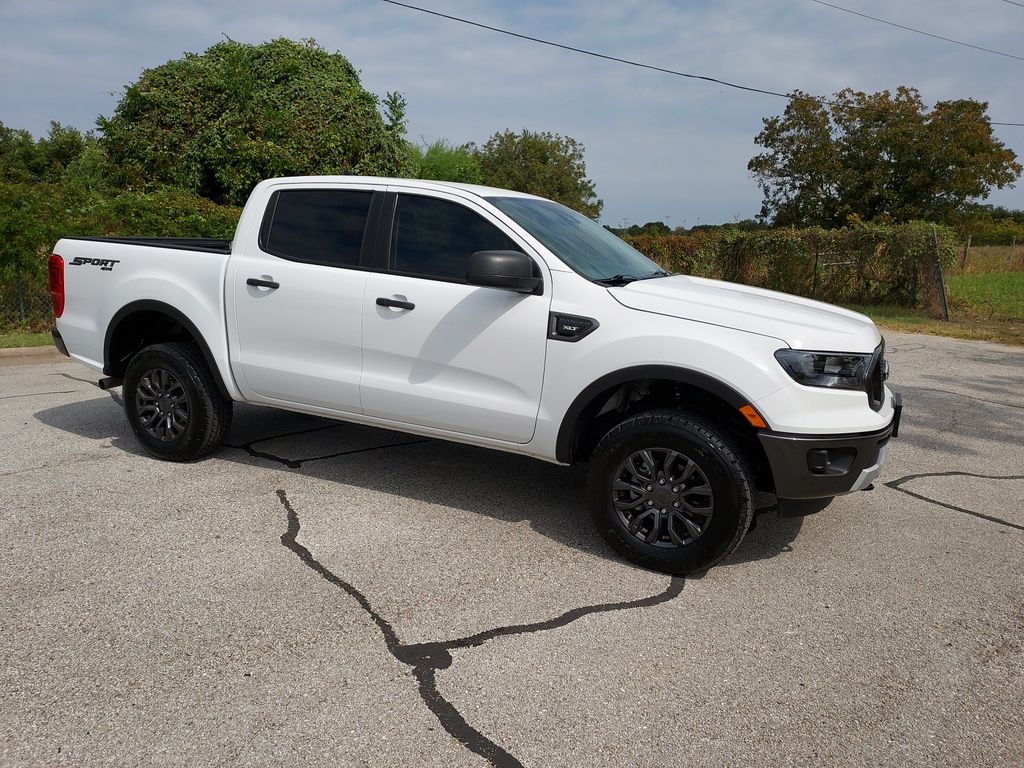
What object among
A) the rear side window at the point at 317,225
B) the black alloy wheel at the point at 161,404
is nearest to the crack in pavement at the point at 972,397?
the rear side window at the point at 317,225

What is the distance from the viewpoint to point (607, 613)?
355 centimetres

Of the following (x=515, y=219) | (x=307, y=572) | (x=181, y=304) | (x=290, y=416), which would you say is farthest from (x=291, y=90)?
(x=307, y=572)

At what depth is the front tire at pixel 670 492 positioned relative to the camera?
3.75 metres

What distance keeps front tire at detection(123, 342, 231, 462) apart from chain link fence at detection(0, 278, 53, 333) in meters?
6.03

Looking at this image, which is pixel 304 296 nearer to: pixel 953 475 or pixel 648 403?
pixel 648 403

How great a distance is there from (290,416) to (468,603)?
12.4 ft

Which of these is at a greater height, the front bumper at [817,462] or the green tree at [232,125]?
the green tree at [232,125]

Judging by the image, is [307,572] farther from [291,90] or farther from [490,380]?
[291,90]

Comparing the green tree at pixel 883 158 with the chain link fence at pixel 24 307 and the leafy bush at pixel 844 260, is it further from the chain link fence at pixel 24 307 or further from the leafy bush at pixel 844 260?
the chain link fence at pixel 24 307

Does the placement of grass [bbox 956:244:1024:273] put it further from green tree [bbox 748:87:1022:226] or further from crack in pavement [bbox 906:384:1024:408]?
crack in pavement [bbox 906:384:1024:408]

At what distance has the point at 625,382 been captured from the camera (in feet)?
13.0

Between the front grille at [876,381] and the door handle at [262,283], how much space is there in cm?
336

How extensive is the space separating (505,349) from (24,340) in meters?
7.82

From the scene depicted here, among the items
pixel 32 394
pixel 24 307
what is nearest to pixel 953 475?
pixel 32 394
